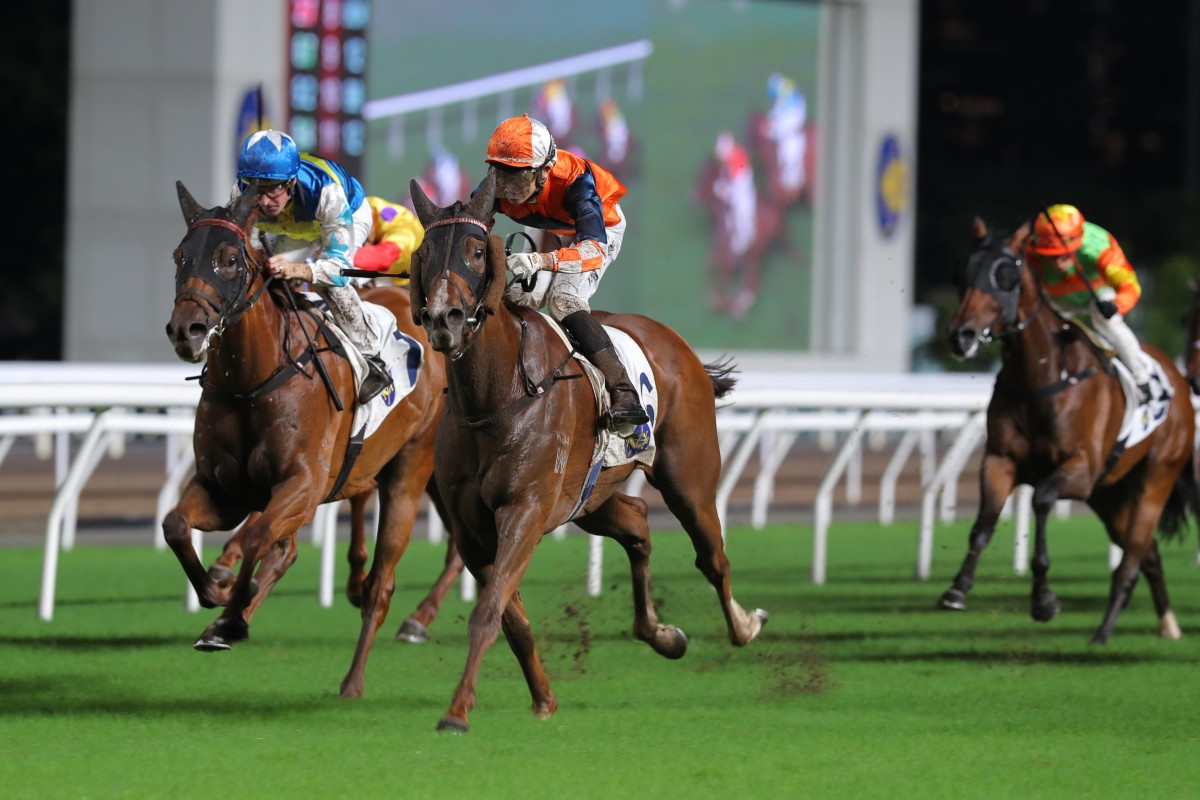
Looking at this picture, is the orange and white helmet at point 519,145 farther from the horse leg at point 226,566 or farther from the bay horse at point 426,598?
the bay horse at point 426,598

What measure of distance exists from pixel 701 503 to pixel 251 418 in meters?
1.43

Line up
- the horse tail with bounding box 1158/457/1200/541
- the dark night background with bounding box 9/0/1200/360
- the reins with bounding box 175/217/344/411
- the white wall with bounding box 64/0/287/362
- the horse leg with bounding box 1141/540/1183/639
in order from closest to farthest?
1. the reins with bounding box 175/217/344/411
2. the horse leg with bounding box 1141/540/1183/639
3. the horse tail with bounding box 1158/457/1200/541
4. the white wall with bounding box 64/0/287/362
5. the dark night background with bounding box 9/0/1200/360

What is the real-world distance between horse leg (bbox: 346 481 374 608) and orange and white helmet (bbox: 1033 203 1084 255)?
2.86 m

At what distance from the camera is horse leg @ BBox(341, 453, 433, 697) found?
5.77 metres

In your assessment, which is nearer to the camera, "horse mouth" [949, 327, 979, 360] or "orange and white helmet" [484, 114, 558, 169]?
"orange and white helmet" [484, 114, 558, 169]

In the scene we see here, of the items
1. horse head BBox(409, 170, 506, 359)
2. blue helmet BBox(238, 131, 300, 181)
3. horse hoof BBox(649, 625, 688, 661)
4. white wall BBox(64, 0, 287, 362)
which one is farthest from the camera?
white wall BBox(64, 0, 287, 362)

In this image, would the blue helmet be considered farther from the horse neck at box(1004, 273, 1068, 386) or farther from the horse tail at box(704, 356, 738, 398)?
the horse neck at box(1004, 273, 1068, 386)

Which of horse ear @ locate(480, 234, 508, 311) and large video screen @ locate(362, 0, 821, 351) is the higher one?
large video screen @ locate(362, 0, 821, 351)

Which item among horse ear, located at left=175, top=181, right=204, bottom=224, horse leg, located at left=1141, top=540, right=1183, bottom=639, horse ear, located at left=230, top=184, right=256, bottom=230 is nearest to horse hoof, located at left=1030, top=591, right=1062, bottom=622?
horse leg, located at left=1141, top=540, right=1183, bottom=639

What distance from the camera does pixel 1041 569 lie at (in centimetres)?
696

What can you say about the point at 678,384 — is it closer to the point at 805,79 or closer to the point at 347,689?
A: the point at 347,689

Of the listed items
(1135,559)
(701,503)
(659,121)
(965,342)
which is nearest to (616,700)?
(701,503)

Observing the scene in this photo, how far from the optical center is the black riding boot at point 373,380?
19.5 ft

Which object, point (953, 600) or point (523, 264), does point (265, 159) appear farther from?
point (953, 600)
